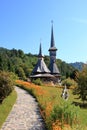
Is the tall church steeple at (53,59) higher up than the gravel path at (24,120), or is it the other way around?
the tall church steeple at (53,59)

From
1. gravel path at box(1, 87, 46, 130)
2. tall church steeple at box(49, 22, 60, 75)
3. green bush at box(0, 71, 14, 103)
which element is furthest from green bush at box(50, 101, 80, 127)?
tall church steeple at box(49, 22, 60, 75)

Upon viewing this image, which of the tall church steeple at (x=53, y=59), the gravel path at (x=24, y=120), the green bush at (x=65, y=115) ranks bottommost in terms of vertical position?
the gravel path at (x=24, y=120)

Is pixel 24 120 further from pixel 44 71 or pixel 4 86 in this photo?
pixel 44 71

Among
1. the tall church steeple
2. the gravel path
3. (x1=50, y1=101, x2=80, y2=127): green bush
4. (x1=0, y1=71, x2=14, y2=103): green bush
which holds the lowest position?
the gravel path

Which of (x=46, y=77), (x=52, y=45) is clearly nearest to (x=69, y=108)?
(x=46, y=77)

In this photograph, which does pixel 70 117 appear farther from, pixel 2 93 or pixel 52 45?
pixel 52 45

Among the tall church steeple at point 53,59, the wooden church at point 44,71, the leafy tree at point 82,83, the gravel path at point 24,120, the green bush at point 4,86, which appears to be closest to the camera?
the gravel path at point 24,120

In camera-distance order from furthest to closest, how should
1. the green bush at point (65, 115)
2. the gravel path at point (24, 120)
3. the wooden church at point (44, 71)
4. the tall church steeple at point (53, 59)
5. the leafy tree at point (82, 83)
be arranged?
the tall church steeple at point (53, 59)
the wooden church at point (44, 71)
the leafy tree at point (82, 83)
the gravel path at point (24, 120)
the green bush at point (65, 115)

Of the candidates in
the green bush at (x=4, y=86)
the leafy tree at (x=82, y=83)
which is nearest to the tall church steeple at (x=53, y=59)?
the leafy tree at (x=82, y=83)

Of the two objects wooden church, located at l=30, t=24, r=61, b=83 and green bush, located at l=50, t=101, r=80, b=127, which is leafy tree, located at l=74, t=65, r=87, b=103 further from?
wooden church, located at l=30, t=24, r=61, b=83

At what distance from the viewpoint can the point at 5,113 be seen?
18000 mm

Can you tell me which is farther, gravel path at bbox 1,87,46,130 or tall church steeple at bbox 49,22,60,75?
tall church steeple at bbox 49,22,60,75

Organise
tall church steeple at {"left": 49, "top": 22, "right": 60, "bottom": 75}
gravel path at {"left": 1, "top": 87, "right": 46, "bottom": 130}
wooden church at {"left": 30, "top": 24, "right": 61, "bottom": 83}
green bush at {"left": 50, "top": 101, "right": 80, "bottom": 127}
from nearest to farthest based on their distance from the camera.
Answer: green bush at {"left": 50, "top": 101, "right": 80, "bottom": 127}, gravel path at {"left": 1, "top": 87, "right": 46, "bottom": 130}, wooden church at {"left": 30, "top": 24, "right": 61, "bottom": 83}, tall church steeple at {"left": 49, "top": 22, "right": 60, "bottom": 75}

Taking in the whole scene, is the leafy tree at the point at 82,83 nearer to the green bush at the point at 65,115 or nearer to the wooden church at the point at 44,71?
the green bush at the point at 65,115
